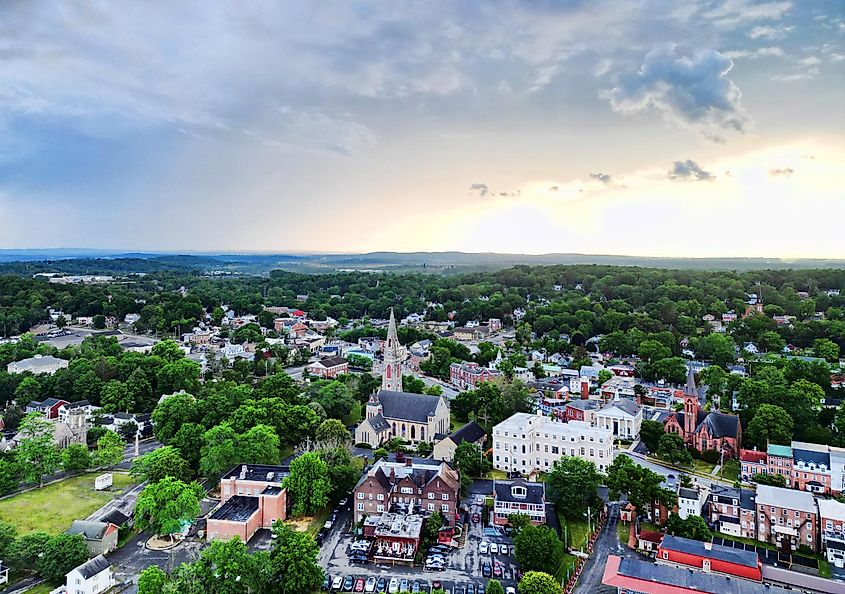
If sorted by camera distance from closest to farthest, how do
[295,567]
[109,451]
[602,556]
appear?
[295,567]
[602,556]
[109,451]

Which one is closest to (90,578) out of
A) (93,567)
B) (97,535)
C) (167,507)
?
(93,567)

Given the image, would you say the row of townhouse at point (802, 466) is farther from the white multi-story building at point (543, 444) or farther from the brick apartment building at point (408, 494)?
the brick apartment building at point (408, 494)

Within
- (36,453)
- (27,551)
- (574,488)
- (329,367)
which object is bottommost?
(329,367)

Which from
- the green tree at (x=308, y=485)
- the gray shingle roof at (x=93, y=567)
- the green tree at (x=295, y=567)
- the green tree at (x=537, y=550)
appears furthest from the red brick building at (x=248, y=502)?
the green tree at (x=537, y=550)

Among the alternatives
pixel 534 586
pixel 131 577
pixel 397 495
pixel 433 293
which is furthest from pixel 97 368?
pixel 433 293

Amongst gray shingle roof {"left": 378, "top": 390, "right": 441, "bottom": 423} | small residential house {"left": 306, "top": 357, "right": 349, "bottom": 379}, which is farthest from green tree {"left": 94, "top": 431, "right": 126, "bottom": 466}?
small residential house {"left": 306, "top": 357, "right": 349, "bottom": 379}

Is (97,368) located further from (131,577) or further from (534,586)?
(534,586)

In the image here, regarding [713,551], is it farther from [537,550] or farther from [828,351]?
[828,351]
